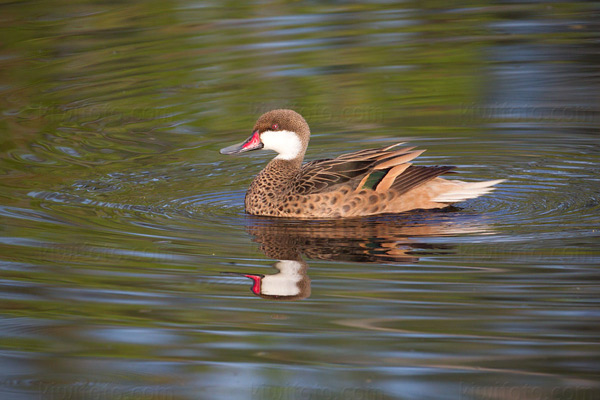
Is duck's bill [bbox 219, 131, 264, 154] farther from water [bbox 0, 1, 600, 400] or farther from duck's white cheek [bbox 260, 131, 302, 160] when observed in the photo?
water [bbox 0, 1, 600, 400]

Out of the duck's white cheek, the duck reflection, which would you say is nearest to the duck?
the duck reflection

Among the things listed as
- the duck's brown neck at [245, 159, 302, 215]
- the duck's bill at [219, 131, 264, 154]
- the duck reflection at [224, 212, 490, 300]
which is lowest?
the duck reflection at [224, 212, 490, 300]

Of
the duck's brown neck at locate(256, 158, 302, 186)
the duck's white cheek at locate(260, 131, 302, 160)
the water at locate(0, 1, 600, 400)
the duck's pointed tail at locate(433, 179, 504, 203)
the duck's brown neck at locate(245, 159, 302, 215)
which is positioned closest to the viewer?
the water at locate(0, 1, 600, 400)

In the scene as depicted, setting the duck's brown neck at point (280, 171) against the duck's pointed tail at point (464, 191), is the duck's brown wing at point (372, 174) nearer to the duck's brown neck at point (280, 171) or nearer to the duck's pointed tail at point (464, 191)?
the duck's pointed tail at point (464, 191)

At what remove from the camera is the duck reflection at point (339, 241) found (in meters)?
7.44

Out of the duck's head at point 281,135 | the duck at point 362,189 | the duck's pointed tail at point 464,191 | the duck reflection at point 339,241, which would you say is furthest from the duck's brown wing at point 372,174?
the duck's head at point 281,135

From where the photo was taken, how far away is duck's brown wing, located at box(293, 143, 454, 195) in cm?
934

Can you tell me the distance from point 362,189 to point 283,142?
1.06 meters

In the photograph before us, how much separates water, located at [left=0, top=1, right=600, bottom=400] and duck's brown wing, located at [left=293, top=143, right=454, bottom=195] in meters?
0.33

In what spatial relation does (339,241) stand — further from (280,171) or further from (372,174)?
(280,171)

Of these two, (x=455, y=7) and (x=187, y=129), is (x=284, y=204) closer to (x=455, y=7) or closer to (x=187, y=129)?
(x=187, y=129)

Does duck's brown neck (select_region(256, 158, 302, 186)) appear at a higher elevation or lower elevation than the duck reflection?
higher

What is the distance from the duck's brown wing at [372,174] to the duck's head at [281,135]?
622 mm

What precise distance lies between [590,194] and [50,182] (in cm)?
523
